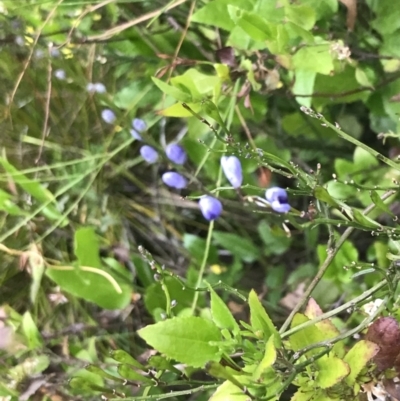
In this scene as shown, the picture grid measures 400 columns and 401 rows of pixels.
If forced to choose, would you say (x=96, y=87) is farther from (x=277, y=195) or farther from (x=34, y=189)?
(x=277, y=195)

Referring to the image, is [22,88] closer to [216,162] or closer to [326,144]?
[216,162]

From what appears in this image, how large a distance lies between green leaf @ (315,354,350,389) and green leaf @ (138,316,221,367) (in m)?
0.06

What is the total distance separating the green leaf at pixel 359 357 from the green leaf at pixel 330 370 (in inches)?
0.5

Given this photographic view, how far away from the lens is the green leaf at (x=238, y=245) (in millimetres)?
611

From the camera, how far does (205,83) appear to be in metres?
0.46

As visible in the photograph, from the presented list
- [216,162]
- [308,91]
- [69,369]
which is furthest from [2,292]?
[308,91]

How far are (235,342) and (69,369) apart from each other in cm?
26

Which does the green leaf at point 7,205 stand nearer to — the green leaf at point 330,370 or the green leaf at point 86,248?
the green leaf at point 86,248

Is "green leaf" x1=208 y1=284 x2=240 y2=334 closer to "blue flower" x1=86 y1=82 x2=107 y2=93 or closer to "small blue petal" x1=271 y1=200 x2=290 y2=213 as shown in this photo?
"small blue petal" x1=271 y1=200 x2=290 y2=213

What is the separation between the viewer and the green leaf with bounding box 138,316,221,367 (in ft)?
1.00

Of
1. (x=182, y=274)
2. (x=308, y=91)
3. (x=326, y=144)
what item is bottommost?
(x=182, y=274)

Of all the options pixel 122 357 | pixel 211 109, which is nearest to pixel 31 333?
pixel 122 357

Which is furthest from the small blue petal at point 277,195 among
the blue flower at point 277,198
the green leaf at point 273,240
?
the green leaf at point 273,240

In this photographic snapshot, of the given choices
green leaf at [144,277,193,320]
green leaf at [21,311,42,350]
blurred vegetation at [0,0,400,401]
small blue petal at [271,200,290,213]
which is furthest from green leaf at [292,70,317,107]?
green leaf at [21,311,42,350]
